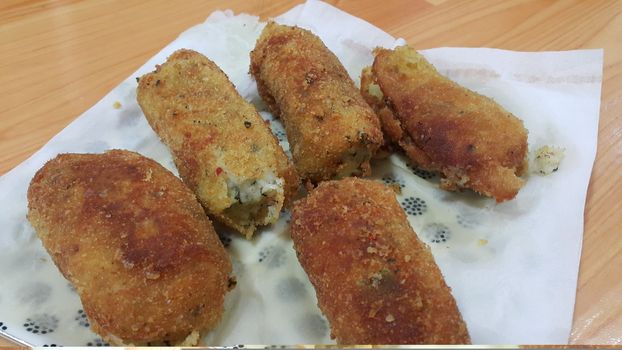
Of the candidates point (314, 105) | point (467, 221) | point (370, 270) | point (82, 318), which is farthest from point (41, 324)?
point (467, 221)

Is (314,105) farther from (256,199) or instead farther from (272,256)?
(272,256)

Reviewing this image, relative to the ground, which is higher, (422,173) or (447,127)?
(447,127)

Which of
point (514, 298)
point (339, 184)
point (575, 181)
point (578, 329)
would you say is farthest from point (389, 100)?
point (578, 329)

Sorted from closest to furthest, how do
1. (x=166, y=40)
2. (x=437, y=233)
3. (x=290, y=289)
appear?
(x=290, y=289) < (x=437, y=233) < (x=166, y=40)

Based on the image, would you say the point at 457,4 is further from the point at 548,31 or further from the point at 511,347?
the point at 511,347

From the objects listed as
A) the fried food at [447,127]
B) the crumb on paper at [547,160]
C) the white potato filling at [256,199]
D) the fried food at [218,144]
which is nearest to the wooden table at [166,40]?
the crumb on paper at [547,160]

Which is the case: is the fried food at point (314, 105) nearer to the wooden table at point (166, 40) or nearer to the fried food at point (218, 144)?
the fried food at point (218, 144)
